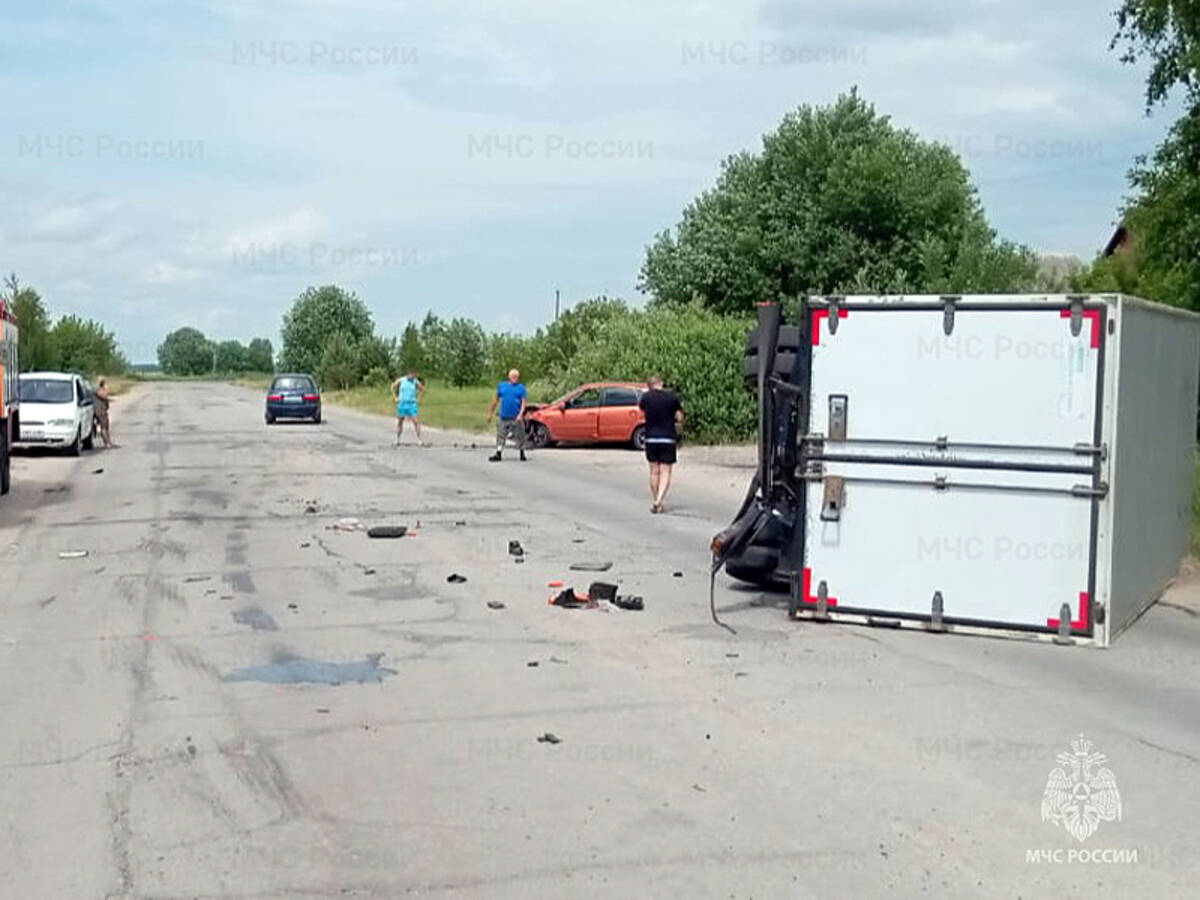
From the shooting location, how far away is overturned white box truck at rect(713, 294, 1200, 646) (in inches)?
366

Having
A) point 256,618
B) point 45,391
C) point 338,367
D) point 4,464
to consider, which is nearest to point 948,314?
point 256,618

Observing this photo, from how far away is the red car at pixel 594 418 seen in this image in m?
31.5

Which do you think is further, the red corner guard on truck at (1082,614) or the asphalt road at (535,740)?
the red corner guard on truck at (1082,614)

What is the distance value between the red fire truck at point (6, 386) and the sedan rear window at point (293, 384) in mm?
23349

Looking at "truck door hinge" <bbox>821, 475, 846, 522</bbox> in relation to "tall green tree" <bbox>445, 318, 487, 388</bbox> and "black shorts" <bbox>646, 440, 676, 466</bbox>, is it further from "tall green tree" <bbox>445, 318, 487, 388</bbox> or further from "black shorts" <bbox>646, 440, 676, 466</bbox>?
"tall green tree" <bbox>445, 318, 487, 388</bbox>

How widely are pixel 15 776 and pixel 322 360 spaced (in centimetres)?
9982

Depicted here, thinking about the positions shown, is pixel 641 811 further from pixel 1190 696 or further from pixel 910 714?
pixel 1190 696

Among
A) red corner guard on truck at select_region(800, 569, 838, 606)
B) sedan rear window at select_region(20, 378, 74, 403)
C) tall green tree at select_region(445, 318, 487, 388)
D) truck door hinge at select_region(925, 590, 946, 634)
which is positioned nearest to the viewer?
truck door hinge at select_region(925, 590, 946, 634)

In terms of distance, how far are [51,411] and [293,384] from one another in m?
17.7

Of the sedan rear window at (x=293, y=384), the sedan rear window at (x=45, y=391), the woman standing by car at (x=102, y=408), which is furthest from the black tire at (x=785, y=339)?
the sedan rear window at (x=293, y=384)

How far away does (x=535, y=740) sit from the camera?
22.7 ft

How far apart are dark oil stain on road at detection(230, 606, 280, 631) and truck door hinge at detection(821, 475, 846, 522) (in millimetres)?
4135

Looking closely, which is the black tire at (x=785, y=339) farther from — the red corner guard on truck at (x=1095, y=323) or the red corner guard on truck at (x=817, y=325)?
the red corner guard on truck at (x=1095, y=323)

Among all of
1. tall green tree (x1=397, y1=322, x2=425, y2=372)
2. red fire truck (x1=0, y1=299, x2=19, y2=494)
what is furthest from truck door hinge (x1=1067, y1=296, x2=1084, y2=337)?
tall green tree (x1=397, y1=322, x2=425, y2=372)
